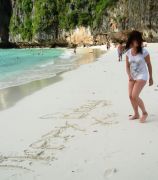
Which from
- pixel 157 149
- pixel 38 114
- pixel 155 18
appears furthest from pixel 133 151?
pixel 155 18

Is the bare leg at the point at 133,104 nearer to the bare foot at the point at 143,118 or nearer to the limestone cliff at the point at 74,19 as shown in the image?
the bare foot at the point at 143,118

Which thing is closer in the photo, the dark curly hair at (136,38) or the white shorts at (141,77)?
the dark curly hair at (136,38)

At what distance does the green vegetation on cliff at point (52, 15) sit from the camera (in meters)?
116

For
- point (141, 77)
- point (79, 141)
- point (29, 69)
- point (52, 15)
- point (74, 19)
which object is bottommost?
point (29, 69)

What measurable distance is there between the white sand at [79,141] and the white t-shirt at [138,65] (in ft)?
2.48

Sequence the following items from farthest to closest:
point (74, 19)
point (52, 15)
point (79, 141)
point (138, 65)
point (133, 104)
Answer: point (52, 15), point (74, 19), point (133, 104), point (138, 65), point (79, 141)

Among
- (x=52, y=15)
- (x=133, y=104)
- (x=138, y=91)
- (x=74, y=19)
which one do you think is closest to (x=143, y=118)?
(x=133, y=104)

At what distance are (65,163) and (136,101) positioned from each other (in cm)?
224

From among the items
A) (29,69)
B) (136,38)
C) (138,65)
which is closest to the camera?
(136,38)

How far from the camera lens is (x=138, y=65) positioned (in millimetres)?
6340

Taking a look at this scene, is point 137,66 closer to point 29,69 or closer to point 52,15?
point 29,69

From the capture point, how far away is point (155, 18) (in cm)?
9875

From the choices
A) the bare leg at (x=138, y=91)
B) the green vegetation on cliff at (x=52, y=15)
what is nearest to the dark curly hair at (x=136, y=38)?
the bare leg at (x=138, y=91)

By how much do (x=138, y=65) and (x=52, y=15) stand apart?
407 feet
